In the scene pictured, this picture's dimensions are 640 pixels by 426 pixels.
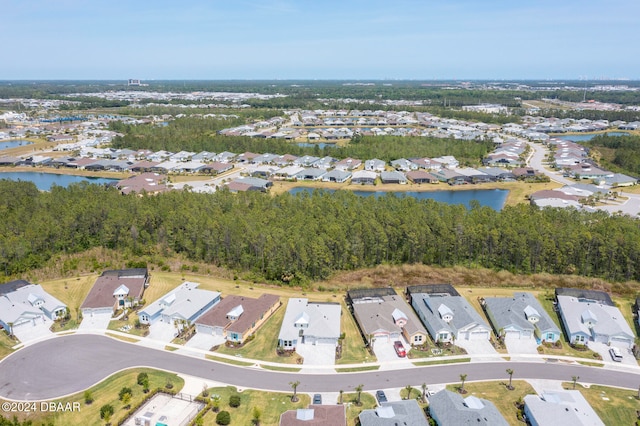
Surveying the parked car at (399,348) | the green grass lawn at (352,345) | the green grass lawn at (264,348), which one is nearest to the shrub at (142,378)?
the green grass lawn at (264,348)

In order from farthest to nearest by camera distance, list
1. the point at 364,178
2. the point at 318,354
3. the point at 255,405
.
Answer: the point at 364,178, the point at 318,354, the point at 255,405

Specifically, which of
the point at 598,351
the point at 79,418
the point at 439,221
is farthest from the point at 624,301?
the point at 79,418

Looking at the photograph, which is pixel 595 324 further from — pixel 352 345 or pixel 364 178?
pixel 364 178

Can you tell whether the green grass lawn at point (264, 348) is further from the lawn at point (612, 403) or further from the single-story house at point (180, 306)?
the lawn at point (612, 403)

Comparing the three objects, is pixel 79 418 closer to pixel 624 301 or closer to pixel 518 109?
pixel 624 301

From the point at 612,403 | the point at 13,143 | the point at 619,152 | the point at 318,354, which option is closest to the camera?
the point at 612,403

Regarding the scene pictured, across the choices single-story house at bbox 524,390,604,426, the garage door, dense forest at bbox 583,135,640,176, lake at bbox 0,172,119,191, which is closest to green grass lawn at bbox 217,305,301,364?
the garage door

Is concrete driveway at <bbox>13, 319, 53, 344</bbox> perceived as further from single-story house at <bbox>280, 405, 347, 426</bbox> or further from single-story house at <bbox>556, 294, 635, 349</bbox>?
single-story house at <bbox>556, 294, 635, 349</bbox>

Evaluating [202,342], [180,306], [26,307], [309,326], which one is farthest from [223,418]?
[26,307]
